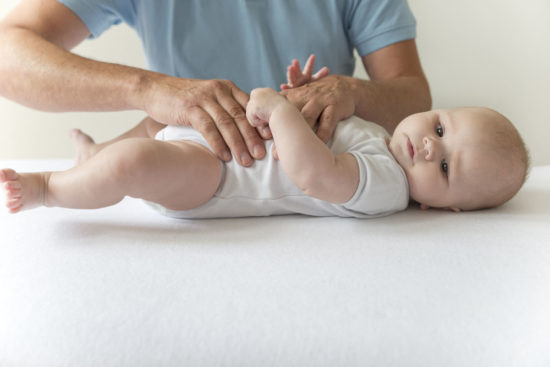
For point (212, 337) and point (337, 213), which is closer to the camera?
point (212, 337)

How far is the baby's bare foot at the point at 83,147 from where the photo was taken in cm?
131

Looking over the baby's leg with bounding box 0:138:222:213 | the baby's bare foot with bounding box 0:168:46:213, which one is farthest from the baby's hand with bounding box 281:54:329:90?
the baby's bare foot with bounding box 0:168:46:213

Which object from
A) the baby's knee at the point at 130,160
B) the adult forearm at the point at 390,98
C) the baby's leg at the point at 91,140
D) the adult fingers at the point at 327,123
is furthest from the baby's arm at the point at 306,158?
the baby's leg at the point at 91,140

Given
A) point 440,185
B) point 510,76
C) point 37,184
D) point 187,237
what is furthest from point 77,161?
point 510,76

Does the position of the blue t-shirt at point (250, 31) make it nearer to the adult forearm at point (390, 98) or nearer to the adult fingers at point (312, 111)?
the adult forearm at point (390, 98)

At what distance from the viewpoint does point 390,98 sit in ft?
4.38

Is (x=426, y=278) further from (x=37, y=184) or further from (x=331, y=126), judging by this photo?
(x=37, y=184)

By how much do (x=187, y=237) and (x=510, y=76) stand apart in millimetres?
1859

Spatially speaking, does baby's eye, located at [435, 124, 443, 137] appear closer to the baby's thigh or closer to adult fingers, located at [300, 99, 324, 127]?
adult fingers, located at [300, 99, 324, 127]

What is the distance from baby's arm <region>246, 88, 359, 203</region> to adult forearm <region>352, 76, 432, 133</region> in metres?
0.35

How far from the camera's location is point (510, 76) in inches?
84.7

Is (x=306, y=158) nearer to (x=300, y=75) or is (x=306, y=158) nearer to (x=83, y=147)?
(x=300, y=75)

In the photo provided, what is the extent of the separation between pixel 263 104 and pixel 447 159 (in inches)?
15.0

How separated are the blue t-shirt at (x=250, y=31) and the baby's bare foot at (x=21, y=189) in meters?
0.69
